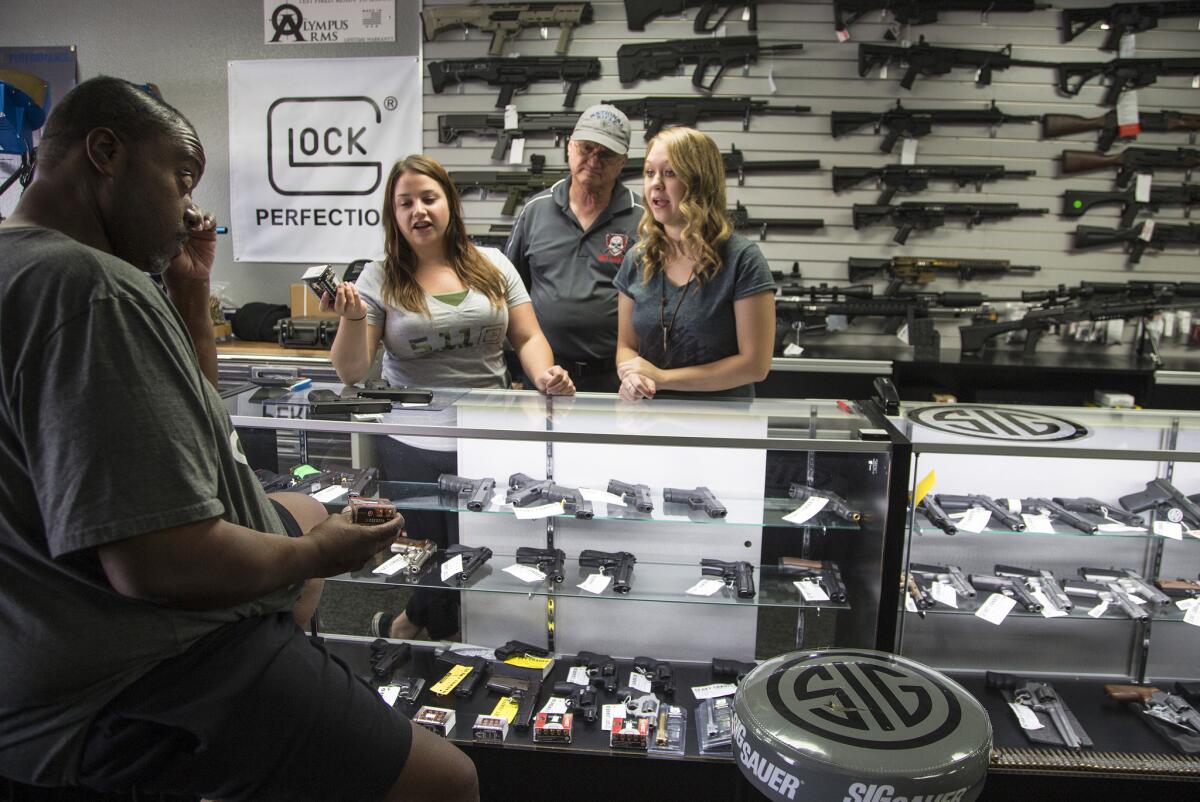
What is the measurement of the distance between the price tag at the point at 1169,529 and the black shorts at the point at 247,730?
2.16 m

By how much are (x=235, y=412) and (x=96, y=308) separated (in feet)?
4.16

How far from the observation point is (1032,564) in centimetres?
237

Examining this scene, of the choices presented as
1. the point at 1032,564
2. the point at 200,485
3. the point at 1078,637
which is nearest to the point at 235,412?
the point at 200,485

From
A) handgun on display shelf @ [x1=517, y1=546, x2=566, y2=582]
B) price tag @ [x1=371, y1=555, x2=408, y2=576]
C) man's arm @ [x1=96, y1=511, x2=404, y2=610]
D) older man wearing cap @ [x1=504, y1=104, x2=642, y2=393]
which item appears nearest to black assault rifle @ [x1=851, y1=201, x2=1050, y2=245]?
older man wearing cap @ [x1=504, y1=104, x2=642, y2=393]

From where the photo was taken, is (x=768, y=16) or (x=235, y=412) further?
(x=768, y=16)

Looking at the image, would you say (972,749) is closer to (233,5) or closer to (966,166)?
(966,166)

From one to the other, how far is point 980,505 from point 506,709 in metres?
1.47

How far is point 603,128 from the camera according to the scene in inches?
117

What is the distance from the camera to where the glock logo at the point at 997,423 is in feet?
6.56

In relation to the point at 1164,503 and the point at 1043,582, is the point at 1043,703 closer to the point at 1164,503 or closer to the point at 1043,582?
the point at 1043,582

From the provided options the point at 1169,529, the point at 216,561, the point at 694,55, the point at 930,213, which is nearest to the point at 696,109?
the point at 694,55

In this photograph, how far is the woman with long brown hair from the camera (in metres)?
2.46

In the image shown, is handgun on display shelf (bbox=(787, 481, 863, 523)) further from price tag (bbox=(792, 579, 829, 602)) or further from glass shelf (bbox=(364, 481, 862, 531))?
price tag (bbox=(792, 579, 829, 602))

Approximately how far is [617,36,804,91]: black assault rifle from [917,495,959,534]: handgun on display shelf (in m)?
3.71
